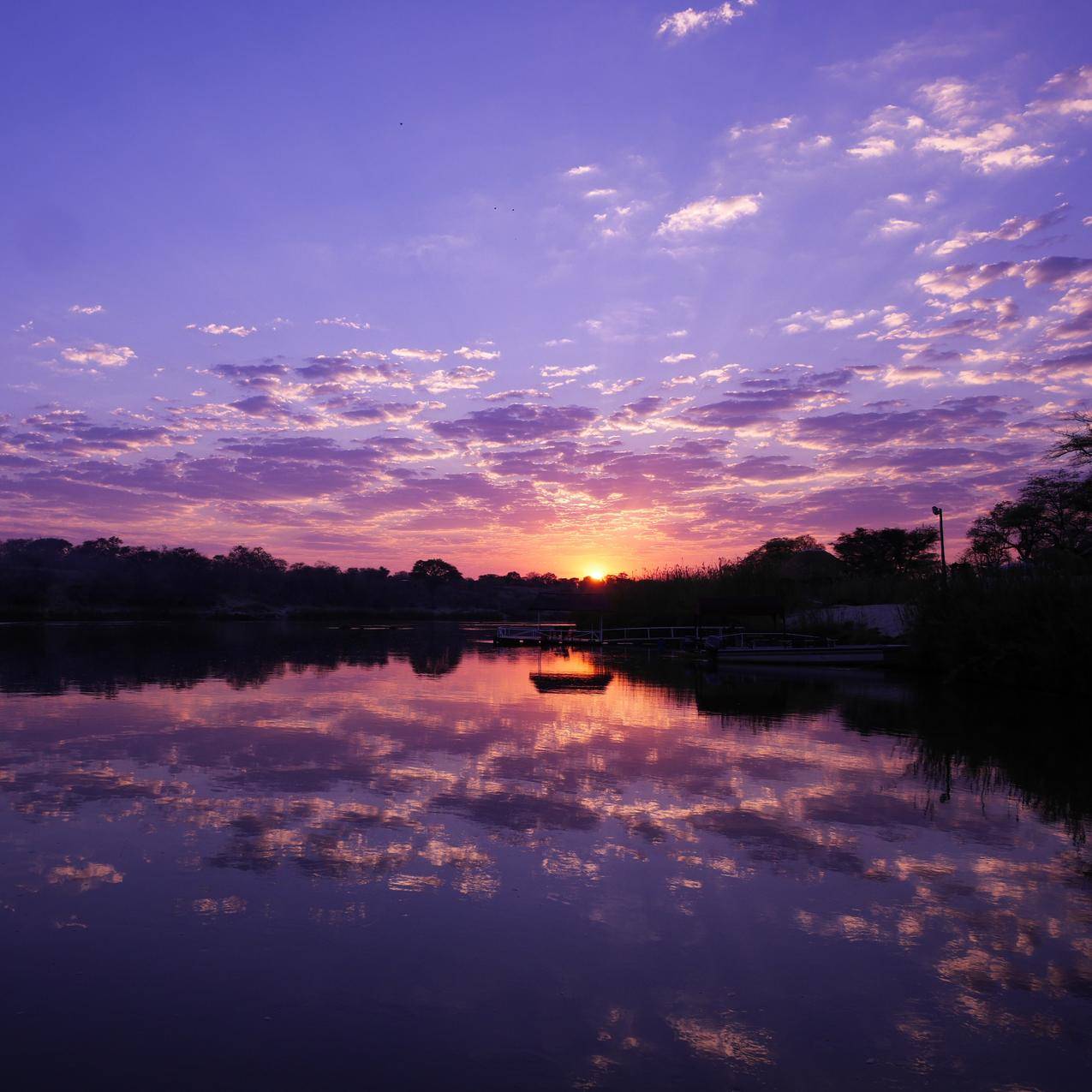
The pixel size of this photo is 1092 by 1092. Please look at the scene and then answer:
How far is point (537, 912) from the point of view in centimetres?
717

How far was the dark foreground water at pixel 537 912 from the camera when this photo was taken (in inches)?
193

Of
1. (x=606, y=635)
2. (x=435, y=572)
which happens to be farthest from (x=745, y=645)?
(x=435, y=572)

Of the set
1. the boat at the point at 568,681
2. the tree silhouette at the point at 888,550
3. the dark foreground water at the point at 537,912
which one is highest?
the tree silhouette at the point at 888,550

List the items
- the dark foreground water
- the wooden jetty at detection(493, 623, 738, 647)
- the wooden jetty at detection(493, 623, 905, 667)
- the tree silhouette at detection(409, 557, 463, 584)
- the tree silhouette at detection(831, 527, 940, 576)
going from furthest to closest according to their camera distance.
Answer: the tree silhouette at detection(409, 557, 463, 584)
the tree silhouette at detection(831, 527, 940, 576)
the wooden jetty at detection(493, 623, 738, 647)
the wooden jetty at detection(493, 623, 905, 667)
the dark foreground water

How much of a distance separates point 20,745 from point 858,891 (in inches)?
536

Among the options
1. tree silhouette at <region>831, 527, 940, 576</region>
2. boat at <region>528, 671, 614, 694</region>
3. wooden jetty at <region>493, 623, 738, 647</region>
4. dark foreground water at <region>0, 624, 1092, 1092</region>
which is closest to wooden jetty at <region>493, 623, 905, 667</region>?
wooden jetty at <region>493, 623, 738, 647</region>

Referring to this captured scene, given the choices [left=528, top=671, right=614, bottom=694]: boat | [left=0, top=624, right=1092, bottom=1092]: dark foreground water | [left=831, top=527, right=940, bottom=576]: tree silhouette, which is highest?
[left=831, top=527, right=940, bottom=576]: tree silhouette

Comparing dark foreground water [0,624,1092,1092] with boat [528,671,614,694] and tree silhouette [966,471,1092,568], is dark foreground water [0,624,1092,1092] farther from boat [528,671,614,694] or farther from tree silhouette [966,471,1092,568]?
tree silhouette [966,471,1092,568]

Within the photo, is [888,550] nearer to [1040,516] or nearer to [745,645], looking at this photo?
[1040,516]

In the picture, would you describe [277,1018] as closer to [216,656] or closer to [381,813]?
[381,813]

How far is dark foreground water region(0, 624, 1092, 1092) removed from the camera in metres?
4.91

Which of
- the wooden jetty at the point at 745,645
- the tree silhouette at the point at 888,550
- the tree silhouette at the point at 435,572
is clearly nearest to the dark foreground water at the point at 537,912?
the wooden jetty at the point at 745,645

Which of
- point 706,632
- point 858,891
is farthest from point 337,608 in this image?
point 858,891

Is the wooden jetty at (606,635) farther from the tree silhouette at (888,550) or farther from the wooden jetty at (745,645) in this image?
the tree silhouette at (888,550)
